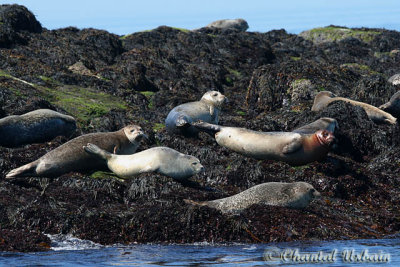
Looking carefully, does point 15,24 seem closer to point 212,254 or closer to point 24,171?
point 24,171

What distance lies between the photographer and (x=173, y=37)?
26859mm

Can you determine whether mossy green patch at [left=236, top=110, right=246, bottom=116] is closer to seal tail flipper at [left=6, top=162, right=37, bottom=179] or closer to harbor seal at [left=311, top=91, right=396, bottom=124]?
harbor seal at [left=311, top=91, right=396, bottom=124]

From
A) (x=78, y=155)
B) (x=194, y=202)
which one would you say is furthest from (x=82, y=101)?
(x=194, y=202)

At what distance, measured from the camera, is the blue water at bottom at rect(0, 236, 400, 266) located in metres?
6.72

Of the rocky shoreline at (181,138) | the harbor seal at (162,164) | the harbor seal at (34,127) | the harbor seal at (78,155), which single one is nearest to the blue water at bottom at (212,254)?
the rocky shoreline at (181,138)

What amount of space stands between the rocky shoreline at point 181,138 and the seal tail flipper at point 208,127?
20 centimetres

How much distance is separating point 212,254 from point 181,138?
5070 millimetres

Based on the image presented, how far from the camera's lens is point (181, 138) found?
40.0 feet

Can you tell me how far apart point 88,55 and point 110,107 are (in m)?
6.69

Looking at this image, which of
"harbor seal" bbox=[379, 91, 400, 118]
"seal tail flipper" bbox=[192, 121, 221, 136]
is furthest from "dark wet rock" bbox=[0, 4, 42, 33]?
"harbor seal" bbox=[379, 91, 400, 118]

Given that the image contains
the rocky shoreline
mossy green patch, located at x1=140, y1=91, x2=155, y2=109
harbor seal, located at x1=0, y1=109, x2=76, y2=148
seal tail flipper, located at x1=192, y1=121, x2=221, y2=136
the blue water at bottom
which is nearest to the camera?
the blue water at bottom

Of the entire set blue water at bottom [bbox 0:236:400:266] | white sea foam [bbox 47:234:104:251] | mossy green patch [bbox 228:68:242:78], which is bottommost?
blue water at bottom [bbox 0:236:400:266]

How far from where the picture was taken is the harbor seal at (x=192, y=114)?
488 inches

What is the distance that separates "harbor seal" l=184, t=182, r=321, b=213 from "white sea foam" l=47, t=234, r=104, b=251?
1.50 metres
